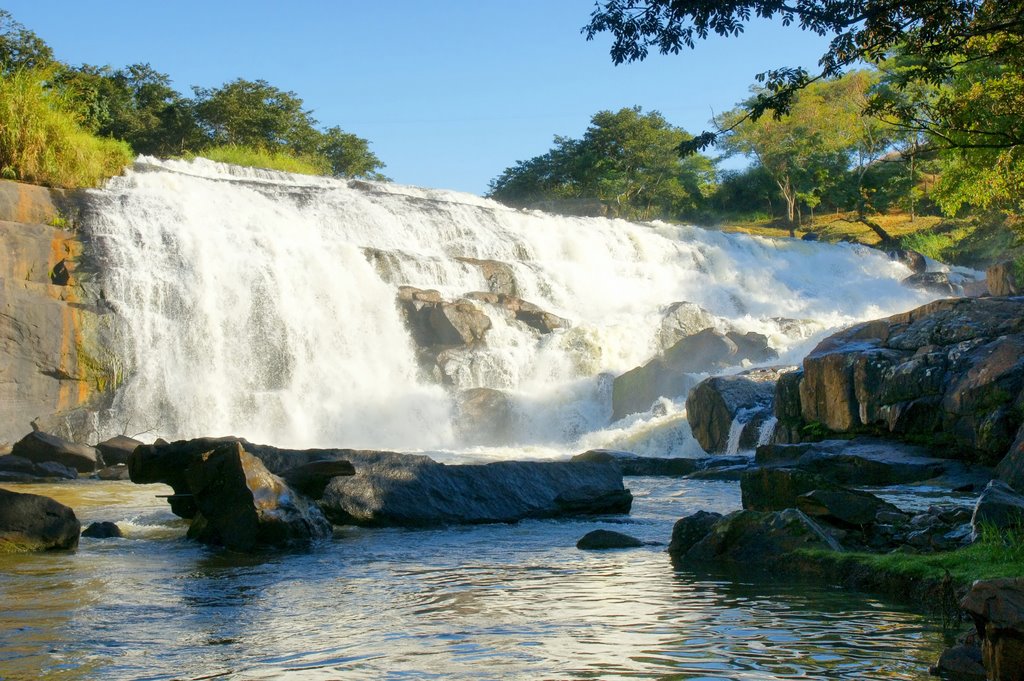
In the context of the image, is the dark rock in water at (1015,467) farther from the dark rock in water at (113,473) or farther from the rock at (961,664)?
the dark rock in water at (113,473)

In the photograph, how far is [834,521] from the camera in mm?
8836

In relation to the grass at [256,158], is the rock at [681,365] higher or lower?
lower

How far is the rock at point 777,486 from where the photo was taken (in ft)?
31.8

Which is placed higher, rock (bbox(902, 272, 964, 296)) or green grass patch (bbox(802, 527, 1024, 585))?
rock (bbox(902, 272, 964, 296))

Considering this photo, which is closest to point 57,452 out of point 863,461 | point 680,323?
point 863,461

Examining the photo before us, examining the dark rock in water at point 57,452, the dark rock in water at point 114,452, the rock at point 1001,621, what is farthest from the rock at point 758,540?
the dark rock in water at point 114,452

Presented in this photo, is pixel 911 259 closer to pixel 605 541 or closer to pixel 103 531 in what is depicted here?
pixel 605 541

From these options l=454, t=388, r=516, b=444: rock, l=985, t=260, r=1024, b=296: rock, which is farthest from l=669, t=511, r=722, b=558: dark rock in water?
l=985, t=260, r=1024, b=296: rock

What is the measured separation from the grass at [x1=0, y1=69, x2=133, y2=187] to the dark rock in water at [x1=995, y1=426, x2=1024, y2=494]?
2472 centimetres

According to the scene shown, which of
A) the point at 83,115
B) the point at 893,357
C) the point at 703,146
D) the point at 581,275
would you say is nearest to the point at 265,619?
the point at 703,146

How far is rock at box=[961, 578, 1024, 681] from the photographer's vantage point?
4.27m

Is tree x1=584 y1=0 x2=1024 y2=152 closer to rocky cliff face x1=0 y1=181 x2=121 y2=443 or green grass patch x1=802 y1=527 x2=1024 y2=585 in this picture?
green grass patch x1=802 y1=527 x2=1024 y2=585

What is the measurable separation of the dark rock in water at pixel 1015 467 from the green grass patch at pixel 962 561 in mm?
3808

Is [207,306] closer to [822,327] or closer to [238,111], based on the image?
[822,327]
